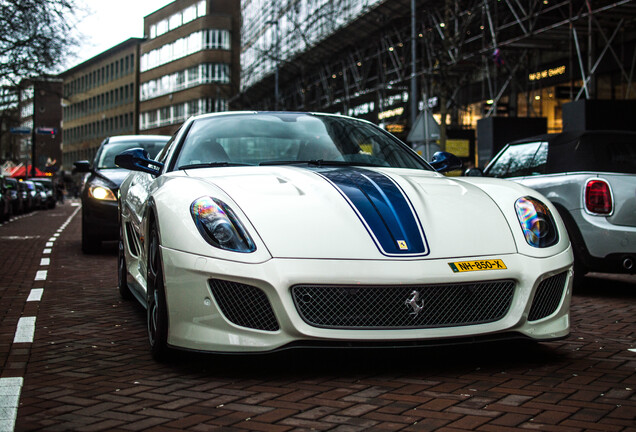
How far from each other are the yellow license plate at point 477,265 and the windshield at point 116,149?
8863 millimetres

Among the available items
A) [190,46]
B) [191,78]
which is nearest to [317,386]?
[191,78]

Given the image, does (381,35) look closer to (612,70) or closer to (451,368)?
(612,70)

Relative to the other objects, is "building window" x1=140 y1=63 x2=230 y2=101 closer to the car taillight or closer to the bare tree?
the bare tree

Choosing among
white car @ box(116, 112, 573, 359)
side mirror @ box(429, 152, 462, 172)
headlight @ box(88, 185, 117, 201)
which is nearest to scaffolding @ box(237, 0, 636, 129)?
headlight @ box(88, 185, 117, 201)

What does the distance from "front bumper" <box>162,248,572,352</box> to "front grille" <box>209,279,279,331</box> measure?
0.02 metres

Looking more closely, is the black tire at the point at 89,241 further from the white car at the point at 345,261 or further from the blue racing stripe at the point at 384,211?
the blue racing stripe at the point at 384,211

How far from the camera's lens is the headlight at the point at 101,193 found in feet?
38.9

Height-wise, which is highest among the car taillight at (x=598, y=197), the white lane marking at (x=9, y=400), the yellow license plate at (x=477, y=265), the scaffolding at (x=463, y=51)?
the scaffolding at (x=463, y=51)

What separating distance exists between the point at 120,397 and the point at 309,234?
111 cm

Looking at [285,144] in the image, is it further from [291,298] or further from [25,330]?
[25,330]

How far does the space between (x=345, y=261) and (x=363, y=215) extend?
14.1 inches

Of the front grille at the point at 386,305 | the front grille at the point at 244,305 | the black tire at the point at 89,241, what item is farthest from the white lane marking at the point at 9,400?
the black tire at the point at 89,241

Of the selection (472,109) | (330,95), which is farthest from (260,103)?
(472,109)

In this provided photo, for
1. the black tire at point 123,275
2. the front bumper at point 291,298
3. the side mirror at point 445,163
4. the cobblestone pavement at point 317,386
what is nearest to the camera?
the cobblestone pavement at point 317,386
